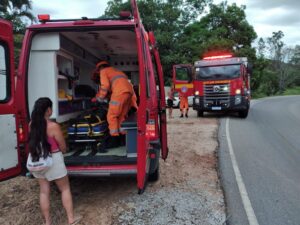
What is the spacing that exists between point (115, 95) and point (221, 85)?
33.9 feet

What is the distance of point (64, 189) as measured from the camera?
388 centimetres

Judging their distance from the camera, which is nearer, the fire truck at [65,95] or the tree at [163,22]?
the fire truck at [65,95]

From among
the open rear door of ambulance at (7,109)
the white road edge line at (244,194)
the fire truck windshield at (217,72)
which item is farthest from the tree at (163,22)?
the open rear door of ambulance at (7,109)

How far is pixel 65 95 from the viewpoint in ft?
18.8

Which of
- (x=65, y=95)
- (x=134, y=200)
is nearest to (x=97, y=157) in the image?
(x=134, y=200)

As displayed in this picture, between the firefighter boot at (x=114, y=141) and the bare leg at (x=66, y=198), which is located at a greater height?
the firefighter boot at (x=114, y=141)

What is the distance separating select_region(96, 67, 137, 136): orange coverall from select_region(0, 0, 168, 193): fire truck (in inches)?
16.8

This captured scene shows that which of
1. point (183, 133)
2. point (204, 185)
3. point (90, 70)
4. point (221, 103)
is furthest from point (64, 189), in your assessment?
point (221, 103)

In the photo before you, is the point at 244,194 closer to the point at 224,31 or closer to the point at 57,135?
the point at 57,135

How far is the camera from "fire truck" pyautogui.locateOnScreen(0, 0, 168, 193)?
388 centimetres

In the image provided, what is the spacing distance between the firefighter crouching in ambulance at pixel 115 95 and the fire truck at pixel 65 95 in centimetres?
42

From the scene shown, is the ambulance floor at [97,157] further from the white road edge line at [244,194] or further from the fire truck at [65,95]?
the white road edge line at [244,194]

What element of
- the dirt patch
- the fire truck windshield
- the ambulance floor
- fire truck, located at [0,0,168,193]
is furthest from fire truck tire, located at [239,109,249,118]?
the ambulance floor

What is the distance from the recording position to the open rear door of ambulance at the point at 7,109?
12.3 ft
